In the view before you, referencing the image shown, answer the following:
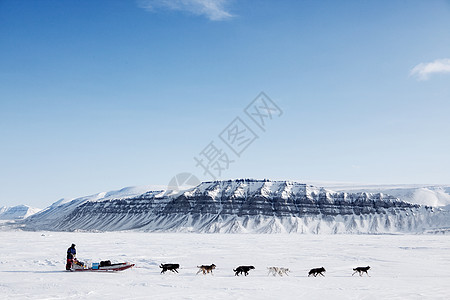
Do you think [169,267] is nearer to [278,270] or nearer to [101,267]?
[101,267]

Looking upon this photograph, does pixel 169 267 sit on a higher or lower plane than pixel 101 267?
higher

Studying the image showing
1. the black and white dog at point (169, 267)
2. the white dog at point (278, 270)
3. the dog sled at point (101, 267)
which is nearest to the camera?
the white dog at point (278, 270)

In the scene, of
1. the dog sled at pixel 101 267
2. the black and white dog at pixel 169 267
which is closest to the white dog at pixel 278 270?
the black and white dog at pixel 169 267

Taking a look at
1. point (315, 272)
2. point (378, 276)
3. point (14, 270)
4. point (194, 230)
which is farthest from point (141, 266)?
point (194, 230)

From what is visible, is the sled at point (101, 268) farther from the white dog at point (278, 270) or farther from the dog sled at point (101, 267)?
the white dog at point (278, 270)

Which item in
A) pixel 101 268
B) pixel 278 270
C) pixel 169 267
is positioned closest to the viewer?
pixel 278 270

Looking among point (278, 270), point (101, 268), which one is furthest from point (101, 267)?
point (278, 270)

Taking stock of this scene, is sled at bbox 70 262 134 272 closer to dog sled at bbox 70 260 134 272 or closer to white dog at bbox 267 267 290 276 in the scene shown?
dog sled at bbox 70 260 134 272

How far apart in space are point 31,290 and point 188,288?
7.24 metres

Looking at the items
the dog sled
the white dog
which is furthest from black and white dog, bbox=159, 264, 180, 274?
the white dog

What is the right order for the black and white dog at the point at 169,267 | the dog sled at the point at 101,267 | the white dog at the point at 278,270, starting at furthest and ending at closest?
the dog sled at the point at 101,267
the black and white dog at the point at 169,267
the white dog at the point at 278,270

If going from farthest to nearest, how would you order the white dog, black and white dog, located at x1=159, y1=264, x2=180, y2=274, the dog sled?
the dog sled < black and white dog, located at x1=159, y1=264, x2=180, y2=274 < the white dog

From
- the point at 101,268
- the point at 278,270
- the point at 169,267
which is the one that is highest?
the point at 278,270

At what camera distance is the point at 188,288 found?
63.4ft
